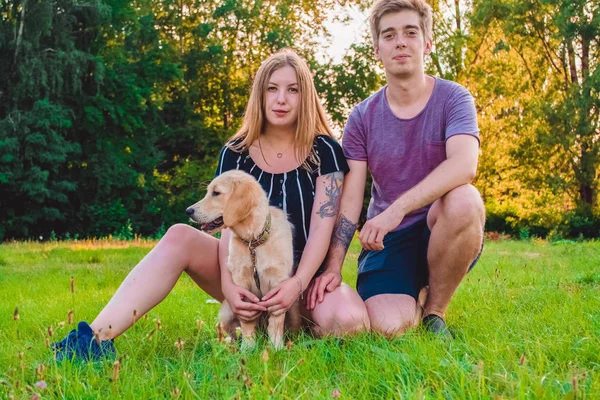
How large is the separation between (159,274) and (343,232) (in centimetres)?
108

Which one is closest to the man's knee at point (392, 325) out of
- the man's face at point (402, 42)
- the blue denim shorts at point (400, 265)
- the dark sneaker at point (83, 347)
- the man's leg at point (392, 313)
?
the man's leg at point (392, 313)

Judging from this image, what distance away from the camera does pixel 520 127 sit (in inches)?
893

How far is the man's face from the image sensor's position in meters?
3.65

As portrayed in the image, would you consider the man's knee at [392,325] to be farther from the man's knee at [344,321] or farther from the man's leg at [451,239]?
the man's leg at [451,239]

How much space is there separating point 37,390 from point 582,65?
23070 millimetres

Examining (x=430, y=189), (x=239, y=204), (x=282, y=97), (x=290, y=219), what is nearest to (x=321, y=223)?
(x=290, y=219)

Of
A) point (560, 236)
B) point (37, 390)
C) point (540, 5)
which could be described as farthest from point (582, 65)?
point (37, 390)

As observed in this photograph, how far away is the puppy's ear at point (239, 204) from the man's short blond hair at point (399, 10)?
4.41ft

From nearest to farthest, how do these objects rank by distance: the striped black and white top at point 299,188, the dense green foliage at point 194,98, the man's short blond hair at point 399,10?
the striped black and white top at point 299,188, the man's short blond hair at point 399,10, the dense green foliage at point 194,98

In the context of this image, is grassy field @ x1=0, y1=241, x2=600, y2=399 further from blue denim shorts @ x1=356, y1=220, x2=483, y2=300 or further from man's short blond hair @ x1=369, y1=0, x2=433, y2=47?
man's short blond hair @ x1=369, y1=0, x2=433, y2=47

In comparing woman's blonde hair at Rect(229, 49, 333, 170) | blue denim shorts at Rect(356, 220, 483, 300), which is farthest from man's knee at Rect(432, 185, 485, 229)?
woman's blonde hair at Rect(229, 49, 333, 170)

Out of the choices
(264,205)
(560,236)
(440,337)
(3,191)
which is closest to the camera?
(440,337)

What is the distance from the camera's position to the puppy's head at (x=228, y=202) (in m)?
3.25

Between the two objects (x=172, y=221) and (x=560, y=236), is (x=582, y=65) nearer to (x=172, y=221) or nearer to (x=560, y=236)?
(x=560, y=236)
